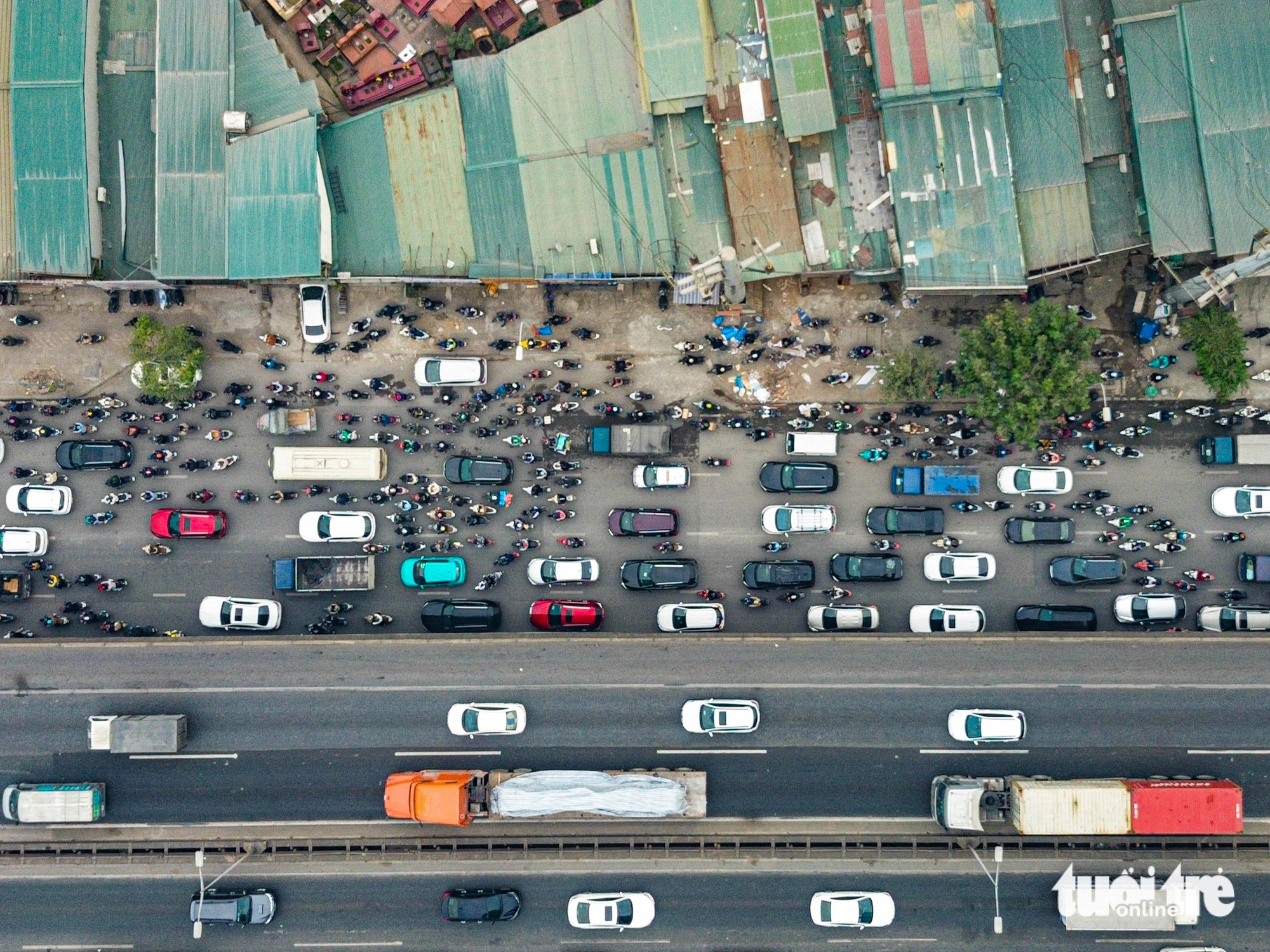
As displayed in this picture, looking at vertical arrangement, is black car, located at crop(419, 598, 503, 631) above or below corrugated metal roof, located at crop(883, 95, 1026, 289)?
below

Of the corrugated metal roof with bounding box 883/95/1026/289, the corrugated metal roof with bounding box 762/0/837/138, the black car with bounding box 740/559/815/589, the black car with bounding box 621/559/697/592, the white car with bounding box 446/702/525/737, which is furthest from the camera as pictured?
the black car with bounding box 621/559/697/592

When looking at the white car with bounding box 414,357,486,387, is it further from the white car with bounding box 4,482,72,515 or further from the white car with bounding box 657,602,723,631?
the white car with bounding box 4,482,72,515

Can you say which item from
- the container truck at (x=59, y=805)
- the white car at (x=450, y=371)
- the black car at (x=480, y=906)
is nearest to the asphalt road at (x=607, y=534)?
the white car at (x=450, y=371)

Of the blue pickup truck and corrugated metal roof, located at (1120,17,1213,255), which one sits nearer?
corrugated metal roof, located at (1120,17,1213,255)

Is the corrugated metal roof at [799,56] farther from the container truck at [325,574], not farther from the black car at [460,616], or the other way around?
the container truck at [325,574]

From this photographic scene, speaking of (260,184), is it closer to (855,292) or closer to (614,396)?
(614,396)

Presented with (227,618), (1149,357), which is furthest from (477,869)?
(1149,357)

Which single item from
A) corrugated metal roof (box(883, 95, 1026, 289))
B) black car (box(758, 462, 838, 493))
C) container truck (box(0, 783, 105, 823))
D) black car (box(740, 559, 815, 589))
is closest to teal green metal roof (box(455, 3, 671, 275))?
corrugated metal roof (box(883, 95, 1026, 289))
